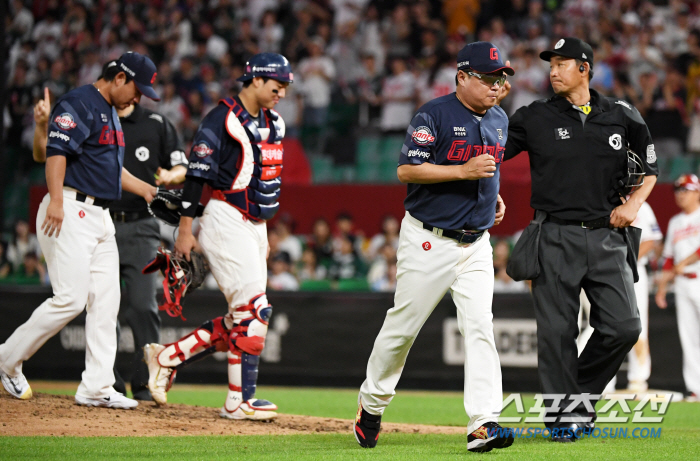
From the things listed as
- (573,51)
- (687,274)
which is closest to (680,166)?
(687,274)

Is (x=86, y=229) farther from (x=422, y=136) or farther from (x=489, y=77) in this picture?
(x=489, y=77)

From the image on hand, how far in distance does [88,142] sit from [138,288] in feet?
5.62

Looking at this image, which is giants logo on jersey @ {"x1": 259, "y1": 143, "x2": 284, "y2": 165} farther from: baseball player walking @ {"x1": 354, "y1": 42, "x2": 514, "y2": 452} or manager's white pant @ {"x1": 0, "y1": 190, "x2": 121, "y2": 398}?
baseball player walking @ {"x1": 354, "y1": 42, "x2": 514, "y2": 452}

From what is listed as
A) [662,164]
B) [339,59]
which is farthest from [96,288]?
[339,59]

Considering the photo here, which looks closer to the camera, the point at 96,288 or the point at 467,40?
the point at 96,288

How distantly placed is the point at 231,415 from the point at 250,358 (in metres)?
0.47

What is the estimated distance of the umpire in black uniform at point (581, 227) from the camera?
18.3 feet

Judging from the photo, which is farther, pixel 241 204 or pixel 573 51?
pixel 241 204

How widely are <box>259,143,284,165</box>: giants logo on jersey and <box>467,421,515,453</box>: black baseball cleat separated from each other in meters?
2.59

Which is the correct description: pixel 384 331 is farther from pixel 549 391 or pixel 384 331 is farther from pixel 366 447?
pixel 549 391

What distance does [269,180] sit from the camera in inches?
253

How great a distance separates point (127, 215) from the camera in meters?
7.69

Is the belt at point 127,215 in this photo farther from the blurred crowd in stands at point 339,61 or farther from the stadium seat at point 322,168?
the stadium seat at point 322,168

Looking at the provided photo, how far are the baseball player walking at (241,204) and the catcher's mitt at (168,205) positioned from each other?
0.38 metres
